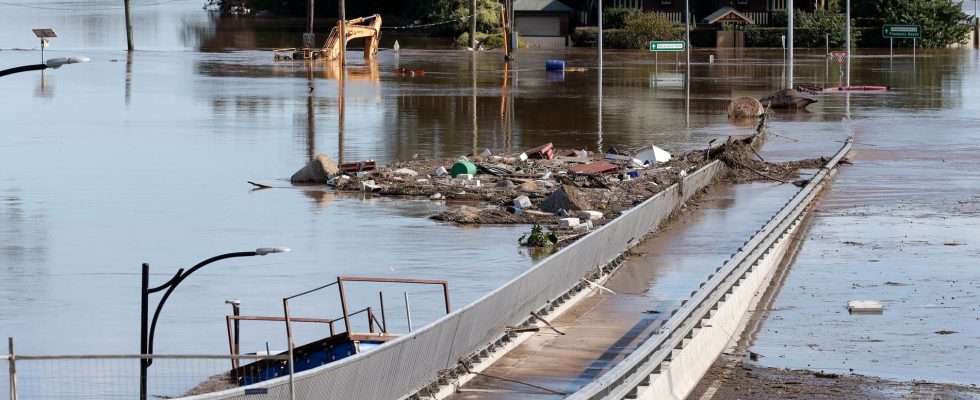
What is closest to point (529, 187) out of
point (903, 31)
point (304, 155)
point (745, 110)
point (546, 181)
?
point (546, 181)

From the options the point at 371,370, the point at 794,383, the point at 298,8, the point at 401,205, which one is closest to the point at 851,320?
the point at 794,383

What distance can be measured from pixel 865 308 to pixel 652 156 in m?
14.9

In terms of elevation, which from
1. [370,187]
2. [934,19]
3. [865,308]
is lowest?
[865,308]

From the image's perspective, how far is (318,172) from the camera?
3186cm

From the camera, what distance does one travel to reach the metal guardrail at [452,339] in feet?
40.9

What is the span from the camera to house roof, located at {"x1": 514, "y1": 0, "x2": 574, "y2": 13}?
4309 inches

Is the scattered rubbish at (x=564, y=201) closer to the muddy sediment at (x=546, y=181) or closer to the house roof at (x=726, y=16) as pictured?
the muddy sediment at (x=546, y=181)

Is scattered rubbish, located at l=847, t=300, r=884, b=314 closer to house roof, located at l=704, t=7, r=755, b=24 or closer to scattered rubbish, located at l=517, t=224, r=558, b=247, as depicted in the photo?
scattered rubbish, located at l=517, t=224, r=558, b=247

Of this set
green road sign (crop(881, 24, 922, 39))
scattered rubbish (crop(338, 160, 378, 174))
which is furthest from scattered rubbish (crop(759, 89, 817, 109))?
green road sign (crop(881, 24, 922, 39))

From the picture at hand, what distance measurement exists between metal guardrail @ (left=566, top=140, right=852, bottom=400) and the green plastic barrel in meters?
7.63

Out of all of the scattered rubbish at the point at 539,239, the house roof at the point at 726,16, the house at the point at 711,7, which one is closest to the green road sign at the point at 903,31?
the house at the point at 711,7

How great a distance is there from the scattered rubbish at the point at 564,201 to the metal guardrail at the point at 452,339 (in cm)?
285

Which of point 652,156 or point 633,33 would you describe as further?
point 633,33

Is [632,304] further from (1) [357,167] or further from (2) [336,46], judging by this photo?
(2) [336,46]
